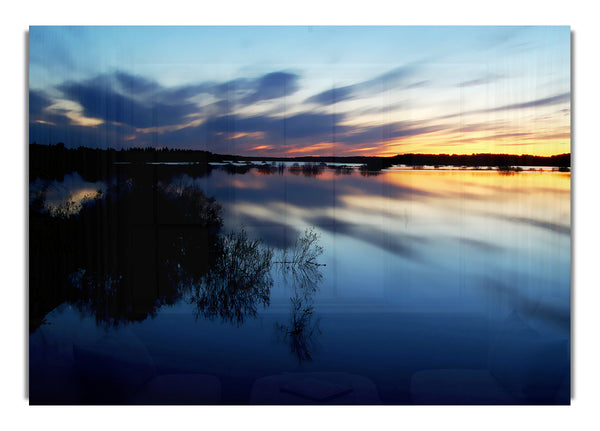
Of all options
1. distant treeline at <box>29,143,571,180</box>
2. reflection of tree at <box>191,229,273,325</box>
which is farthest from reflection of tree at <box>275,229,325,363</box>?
distant treeline at <box>29,143,571,180</box>

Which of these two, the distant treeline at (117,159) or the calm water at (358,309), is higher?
the distant treeline at (117,159)

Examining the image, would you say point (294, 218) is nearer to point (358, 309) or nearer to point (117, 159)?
point (358, 309)

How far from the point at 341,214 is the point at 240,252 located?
87 centimetres

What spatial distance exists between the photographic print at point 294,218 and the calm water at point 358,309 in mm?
16

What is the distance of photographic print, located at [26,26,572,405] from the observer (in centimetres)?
399

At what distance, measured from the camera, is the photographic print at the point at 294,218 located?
3.99 metres

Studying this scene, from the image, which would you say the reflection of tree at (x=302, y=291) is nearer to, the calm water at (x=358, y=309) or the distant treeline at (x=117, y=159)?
the calm water at (x=358, y=309)

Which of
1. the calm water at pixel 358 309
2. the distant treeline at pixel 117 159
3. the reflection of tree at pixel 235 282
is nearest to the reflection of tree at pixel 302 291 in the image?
the calm water at pixel 358 309

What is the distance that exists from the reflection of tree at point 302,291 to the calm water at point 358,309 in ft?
0.04

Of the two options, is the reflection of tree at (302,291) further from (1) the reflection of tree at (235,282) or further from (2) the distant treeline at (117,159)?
(2) the distant treeline at (117,159)

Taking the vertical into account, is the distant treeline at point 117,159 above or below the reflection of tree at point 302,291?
above

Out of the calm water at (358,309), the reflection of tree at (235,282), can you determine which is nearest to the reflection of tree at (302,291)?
the calm water at (358,309)

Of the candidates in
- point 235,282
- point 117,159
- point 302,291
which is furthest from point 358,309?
point 117,159

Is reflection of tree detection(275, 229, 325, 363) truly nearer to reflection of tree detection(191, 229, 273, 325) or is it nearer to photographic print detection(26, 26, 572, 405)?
photographic print detection(26, 26, 572, 405)
